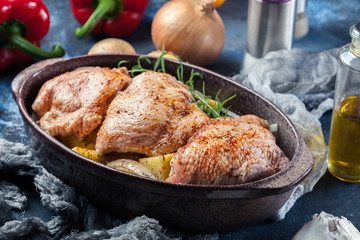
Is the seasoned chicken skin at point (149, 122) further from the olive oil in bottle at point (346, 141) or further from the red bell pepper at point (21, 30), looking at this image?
the red bell pepper at point (21, 30)

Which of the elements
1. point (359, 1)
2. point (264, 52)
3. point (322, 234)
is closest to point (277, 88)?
point (264, 52)

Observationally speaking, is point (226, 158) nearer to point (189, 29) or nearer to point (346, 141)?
point (346, 141)

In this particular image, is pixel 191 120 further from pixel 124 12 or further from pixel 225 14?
pixel 225 14

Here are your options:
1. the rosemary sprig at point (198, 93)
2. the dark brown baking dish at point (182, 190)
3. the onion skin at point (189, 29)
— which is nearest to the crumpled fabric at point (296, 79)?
the onion skin at point (189, 29)

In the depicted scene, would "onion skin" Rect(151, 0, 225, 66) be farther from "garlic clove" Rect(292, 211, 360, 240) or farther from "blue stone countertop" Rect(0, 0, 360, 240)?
"garlic clove" Rect(292, 211, 360, 240)

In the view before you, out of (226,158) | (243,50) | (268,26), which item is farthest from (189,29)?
(226,158)
